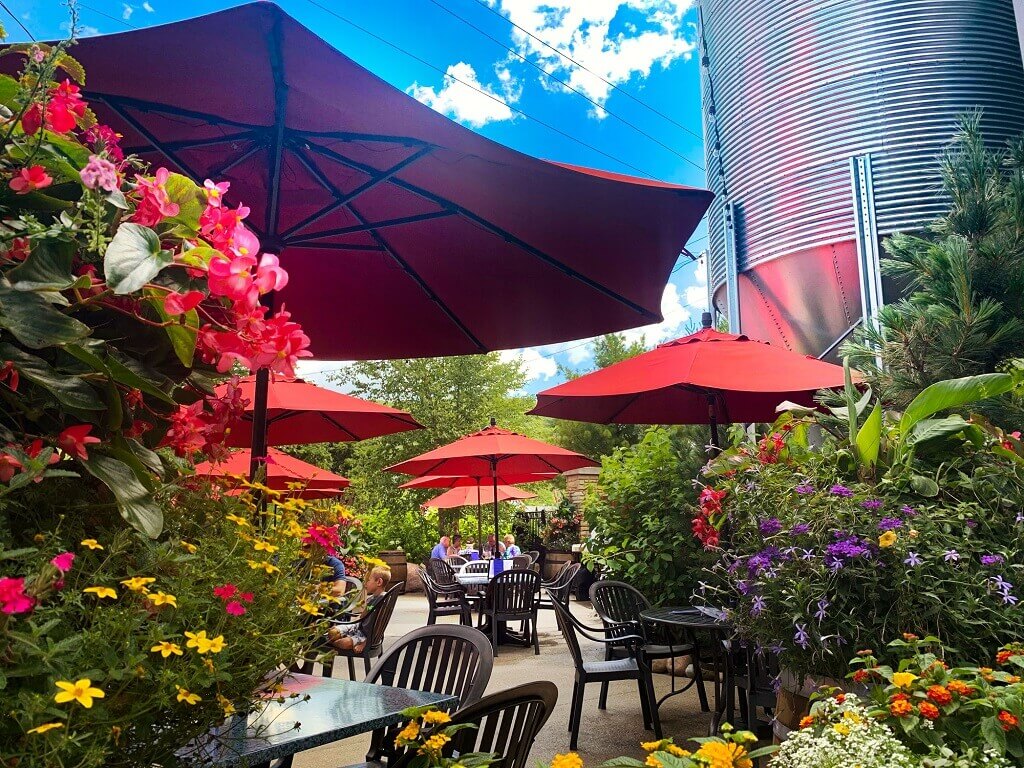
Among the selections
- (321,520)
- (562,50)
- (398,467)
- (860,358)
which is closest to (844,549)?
(321,520)

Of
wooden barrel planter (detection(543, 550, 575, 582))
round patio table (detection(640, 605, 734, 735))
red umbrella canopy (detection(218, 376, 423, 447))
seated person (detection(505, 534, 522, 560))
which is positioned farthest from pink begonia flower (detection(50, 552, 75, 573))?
seated person (detection(505, 534, 522, 560))

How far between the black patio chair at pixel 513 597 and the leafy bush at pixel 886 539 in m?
4.76

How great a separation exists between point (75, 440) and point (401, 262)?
2604mm

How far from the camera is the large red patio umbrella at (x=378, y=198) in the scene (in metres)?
2.01

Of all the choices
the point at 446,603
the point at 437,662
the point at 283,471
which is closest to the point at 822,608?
the point at 437,662

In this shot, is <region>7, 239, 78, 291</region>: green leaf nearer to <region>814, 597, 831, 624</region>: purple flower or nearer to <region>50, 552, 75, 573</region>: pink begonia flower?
<region>50, 552, 75, 573</region>: pink begonia flower

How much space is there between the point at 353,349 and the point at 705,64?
9760 mm

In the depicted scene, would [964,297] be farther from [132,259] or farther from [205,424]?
[132,259]

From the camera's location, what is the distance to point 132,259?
946 millimetres

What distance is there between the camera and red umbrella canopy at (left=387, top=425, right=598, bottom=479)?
9352 millimetres

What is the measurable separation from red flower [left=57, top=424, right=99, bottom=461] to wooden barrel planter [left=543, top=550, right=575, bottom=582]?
456 inches

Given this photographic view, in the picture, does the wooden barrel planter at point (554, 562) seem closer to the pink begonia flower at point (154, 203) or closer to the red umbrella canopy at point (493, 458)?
the red umbrella canopy at point (493, 458)

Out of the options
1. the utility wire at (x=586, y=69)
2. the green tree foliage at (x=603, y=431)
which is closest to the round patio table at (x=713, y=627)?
the utility wire at (x=586, y=69)

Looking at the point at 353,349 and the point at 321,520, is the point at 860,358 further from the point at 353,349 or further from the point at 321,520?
the point at 321,520
